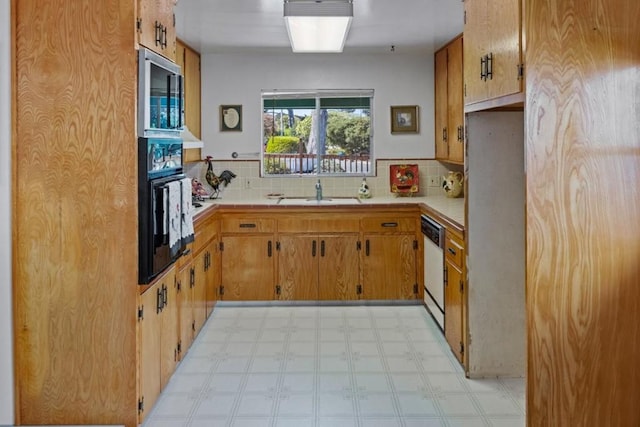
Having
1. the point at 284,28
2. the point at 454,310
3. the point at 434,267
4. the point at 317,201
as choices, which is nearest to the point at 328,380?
the point at 454,310

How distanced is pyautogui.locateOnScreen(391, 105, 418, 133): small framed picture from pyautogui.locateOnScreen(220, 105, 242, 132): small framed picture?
1512mm

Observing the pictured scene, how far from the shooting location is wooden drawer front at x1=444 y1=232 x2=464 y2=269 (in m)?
3.53

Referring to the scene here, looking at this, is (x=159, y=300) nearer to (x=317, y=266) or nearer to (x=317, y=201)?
(x=317, y=266)

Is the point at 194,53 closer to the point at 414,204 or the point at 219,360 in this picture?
the point at 414,204

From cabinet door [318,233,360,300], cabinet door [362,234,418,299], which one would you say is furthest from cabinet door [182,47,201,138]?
cabinet door [362,234,418,299]

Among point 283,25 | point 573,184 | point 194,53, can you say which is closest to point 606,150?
point 573,184

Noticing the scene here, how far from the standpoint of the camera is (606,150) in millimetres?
2055

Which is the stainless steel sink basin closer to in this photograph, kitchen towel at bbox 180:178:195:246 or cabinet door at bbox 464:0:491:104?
kitchen towel at bbox 180:178:195:246

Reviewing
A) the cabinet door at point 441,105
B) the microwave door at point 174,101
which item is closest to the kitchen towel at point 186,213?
the microwave door at point 174,101

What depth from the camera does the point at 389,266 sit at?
5.03 metres

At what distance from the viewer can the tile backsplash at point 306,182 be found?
578cm

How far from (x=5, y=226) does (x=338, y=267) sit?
2.97 meters

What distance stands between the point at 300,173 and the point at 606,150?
13.2 feet

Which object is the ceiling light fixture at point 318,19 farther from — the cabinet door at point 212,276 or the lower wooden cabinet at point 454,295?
the cabinet door at point 212,276
